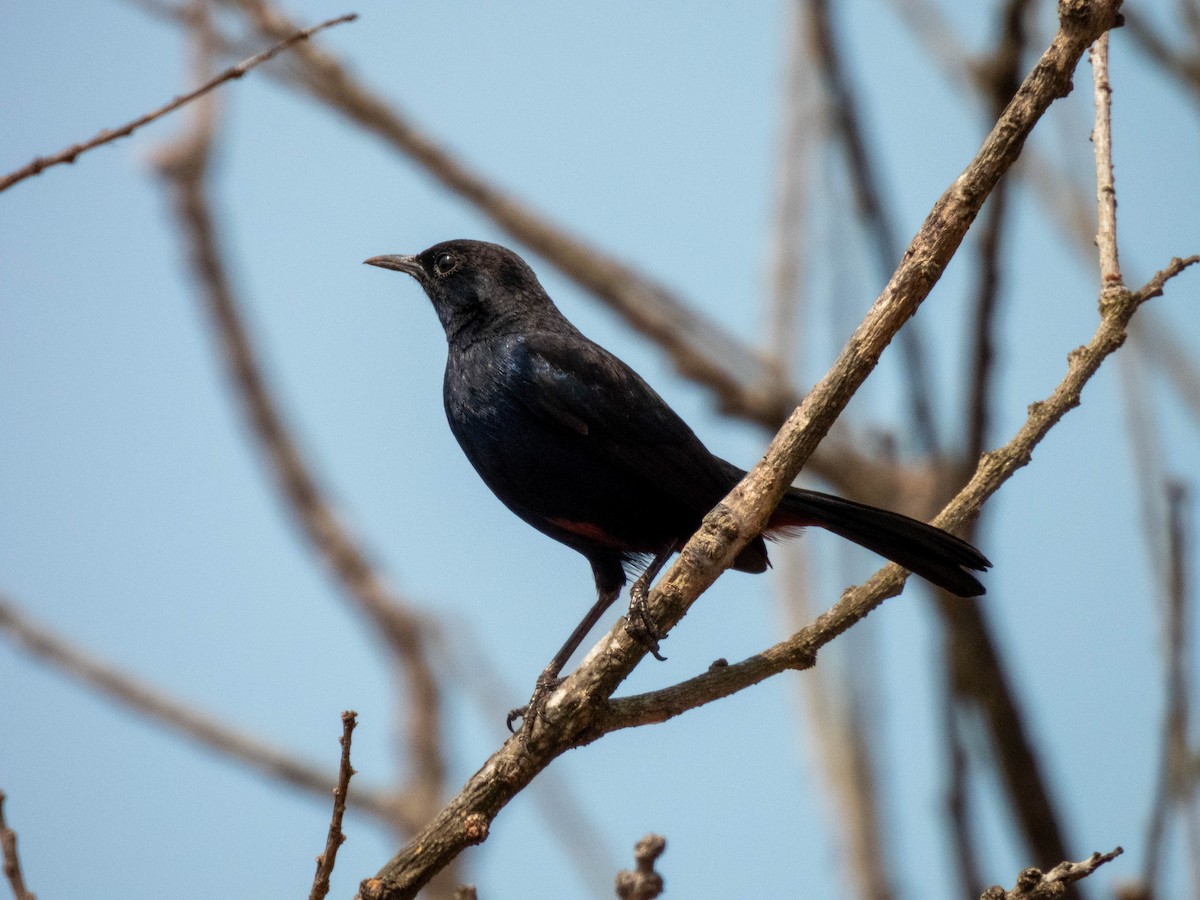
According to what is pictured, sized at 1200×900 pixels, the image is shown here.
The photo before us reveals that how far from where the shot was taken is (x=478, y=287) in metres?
5.56

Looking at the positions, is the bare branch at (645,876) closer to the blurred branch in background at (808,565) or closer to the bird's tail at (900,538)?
the bird's tail at (900,538)

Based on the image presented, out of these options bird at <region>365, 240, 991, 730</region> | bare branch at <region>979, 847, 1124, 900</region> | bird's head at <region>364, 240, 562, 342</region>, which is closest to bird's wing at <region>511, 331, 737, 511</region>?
bird at <region>365, 240, 991, 730</region>

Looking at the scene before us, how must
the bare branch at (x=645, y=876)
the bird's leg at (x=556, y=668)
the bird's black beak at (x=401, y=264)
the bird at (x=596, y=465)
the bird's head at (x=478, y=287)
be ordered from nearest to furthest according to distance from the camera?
the bare branch at (x=645, y=876)
the bird's leg at (x=556, y=668)
the bird at (x=596, y=465)
the bird's head at (x=478, y=287)
the bird's black beak at (x=401, y=264)

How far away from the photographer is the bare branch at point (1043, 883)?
9.26 feet

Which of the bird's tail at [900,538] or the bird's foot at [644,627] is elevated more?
the bird's tail at [900,538]

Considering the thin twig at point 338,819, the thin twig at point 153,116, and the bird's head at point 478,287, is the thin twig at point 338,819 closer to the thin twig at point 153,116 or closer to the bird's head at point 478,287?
the thin twig at point 153,116

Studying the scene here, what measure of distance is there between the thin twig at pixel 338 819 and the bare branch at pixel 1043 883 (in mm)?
1344

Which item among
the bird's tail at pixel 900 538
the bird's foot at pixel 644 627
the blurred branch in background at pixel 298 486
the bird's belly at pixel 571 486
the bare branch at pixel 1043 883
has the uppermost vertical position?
the blurred branch in background at pixel 298 486

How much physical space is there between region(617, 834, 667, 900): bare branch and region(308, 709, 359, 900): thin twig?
0.85 metres

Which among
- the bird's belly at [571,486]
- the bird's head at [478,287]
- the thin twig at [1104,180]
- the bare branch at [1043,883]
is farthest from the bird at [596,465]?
the bare branch at [1043,883]

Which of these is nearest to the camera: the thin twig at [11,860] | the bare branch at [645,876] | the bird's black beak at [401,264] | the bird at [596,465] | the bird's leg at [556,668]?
the thin twig at [11,860]

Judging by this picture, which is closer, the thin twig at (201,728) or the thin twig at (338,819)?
the thin twig at (338,819)

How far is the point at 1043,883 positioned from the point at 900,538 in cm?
143

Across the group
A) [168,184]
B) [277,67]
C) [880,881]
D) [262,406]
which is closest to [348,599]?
[262,406]
